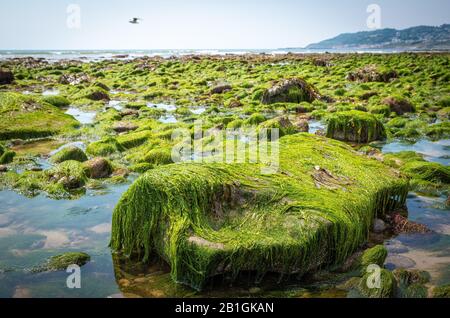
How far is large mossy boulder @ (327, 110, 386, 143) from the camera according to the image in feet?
31.9

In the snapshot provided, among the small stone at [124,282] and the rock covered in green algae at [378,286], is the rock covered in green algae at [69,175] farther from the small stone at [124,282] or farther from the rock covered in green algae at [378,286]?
the rock covered in green algae at [378,286]

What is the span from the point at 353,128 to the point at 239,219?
21.1 feet

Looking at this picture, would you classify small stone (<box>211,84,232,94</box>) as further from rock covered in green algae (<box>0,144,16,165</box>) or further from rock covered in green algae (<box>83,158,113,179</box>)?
rock covered in green algae (<box>83,158,113,179</box>)

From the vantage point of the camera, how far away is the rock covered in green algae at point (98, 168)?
702 cm

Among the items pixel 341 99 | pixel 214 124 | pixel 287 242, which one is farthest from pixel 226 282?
pixel 341 99

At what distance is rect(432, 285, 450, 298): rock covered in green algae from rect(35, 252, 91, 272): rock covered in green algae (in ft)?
11.6

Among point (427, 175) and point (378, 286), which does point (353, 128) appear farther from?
point (378, 286)

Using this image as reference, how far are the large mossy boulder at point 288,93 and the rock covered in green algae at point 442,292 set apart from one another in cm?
1268

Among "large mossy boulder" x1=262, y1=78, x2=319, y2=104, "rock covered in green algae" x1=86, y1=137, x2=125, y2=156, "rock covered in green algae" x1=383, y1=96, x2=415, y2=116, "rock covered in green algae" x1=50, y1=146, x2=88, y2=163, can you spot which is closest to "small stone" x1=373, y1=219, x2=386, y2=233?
"rock covered in green algae" x1=50, y1=146, x2=88, y2=163

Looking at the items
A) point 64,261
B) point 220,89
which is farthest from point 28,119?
point 220,89

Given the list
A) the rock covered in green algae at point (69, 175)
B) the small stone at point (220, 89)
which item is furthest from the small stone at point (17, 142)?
the small stone at point (220, 89)

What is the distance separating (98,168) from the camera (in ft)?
23.4

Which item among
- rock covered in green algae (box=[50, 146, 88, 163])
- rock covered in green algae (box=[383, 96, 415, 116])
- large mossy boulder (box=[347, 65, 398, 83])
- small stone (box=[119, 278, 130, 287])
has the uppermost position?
large mossy boulder (box=[347, 65, 398, 83])

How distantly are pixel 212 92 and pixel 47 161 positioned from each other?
12.7 m
